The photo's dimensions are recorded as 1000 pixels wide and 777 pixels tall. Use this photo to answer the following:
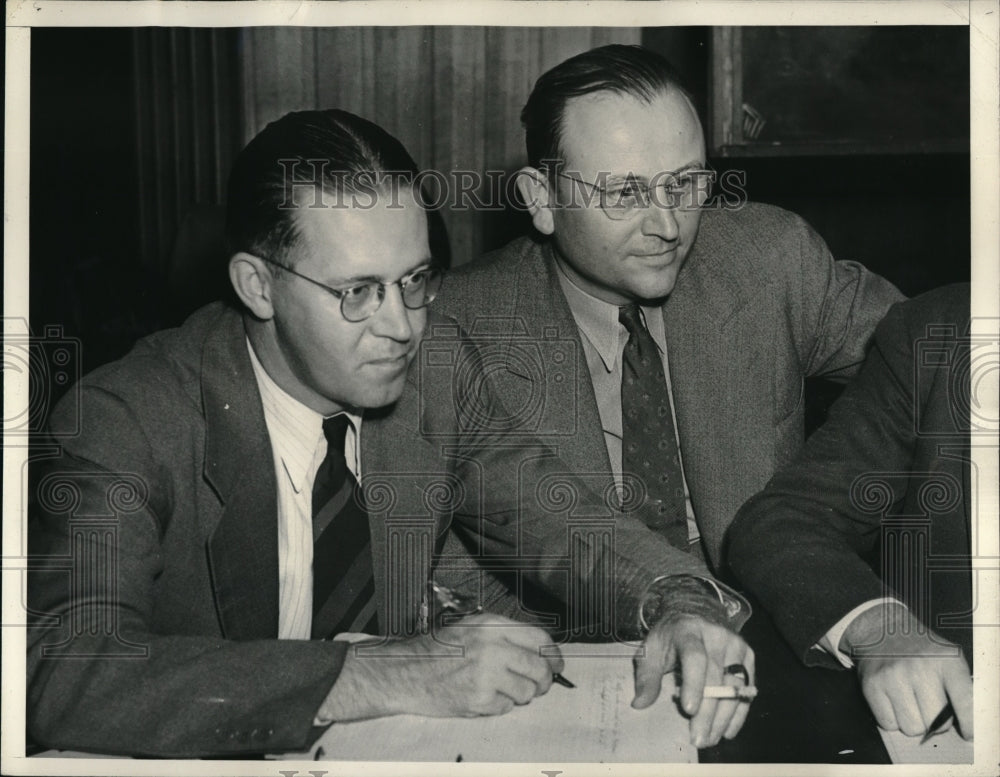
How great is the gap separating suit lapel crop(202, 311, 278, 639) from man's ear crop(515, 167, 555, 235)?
49 cm

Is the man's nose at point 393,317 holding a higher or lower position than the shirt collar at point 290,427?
higher

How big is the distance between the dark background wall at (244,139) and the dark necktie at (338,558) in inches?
14.1

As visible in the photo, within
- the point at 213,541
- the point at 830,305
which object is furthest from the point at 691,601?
the point at 213,541

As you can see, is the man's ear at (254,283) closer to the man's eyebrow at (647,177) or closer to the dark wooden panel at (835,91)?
the man's eyebrow at (647,177)

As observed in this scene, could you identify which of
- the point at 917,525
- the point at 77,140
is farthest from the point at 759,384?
the point at 77,140

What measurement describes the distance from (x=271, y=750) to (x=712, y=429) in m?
0.77

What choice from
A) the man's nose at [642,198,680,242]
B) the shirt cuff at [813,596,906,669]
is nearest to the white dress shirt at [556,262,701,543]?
the man's nose at [642,198,680,242]

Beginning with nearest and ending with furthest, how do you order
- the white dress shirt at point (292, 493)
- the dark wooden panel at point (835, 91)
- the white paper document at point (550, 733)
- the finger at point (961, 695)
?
1. the white paper document at point (550, 733)
2. the finger at point (961, 695)
3. the white dress shirt at point (292, 493)
4. the dark wooden panel at point (835, 91)

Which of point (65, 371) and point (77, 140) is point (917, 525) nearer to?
point (65, 371)

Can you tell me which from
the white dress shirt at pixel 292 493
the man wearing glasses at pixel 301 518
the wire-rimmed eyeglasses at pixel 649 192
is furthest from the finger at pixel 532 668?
the wire-rimmed eyeglasses at pixel 649 192

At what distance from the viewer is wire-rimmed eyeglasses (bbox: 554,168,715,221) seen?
1.53 m

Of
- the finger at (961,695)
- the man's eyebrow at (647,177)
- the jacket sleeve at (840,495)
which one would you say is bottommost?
the finger at (961,695)

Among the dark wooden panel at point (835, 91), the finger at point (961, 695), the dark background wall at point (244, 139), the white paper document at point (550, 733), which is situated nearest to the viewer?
the white paper document at point (550, 733)

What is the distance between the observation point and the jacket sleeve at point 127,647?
121 centimetres
